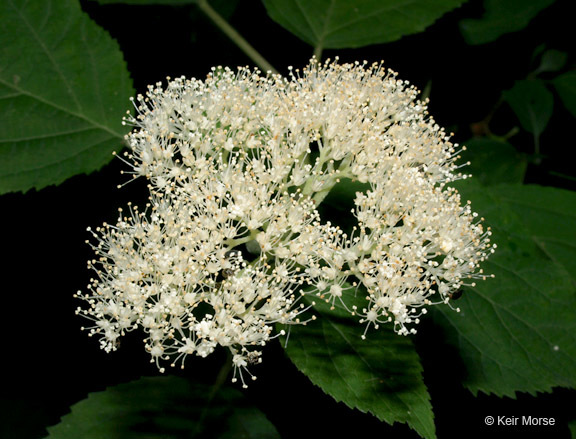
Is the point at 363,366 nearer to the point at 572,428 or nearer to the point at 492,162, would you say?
the point at 572,428

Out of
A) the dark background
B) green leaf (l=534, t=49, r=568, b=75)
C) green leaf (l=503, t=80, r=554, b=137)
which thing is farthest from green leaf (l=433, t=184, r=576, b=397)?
green leaf (l=534, t=49, r=568, b=75)

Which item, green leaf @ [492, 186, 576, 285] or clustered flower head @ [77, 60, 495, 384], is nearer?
clustered flower head @ [77, 60, 495, 384]

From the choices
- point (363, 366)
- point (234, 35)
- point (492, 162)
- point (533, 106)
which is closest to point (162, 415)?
point (363, 366)

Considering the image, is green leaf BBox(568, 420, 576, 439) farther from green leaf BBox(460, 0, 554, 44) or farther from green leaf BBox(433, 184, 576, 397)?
green leaf BBox(460, 0, 554, 44)

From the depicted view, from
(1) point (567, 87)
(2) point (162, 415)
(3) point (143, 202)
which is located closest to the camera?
(2) point (162, 415)

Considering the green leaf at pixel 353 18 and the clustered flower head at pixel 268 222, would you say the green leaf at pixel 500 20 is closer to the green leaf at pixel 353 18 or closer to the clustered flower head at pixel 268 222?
the green leaf at pixel 353 18
